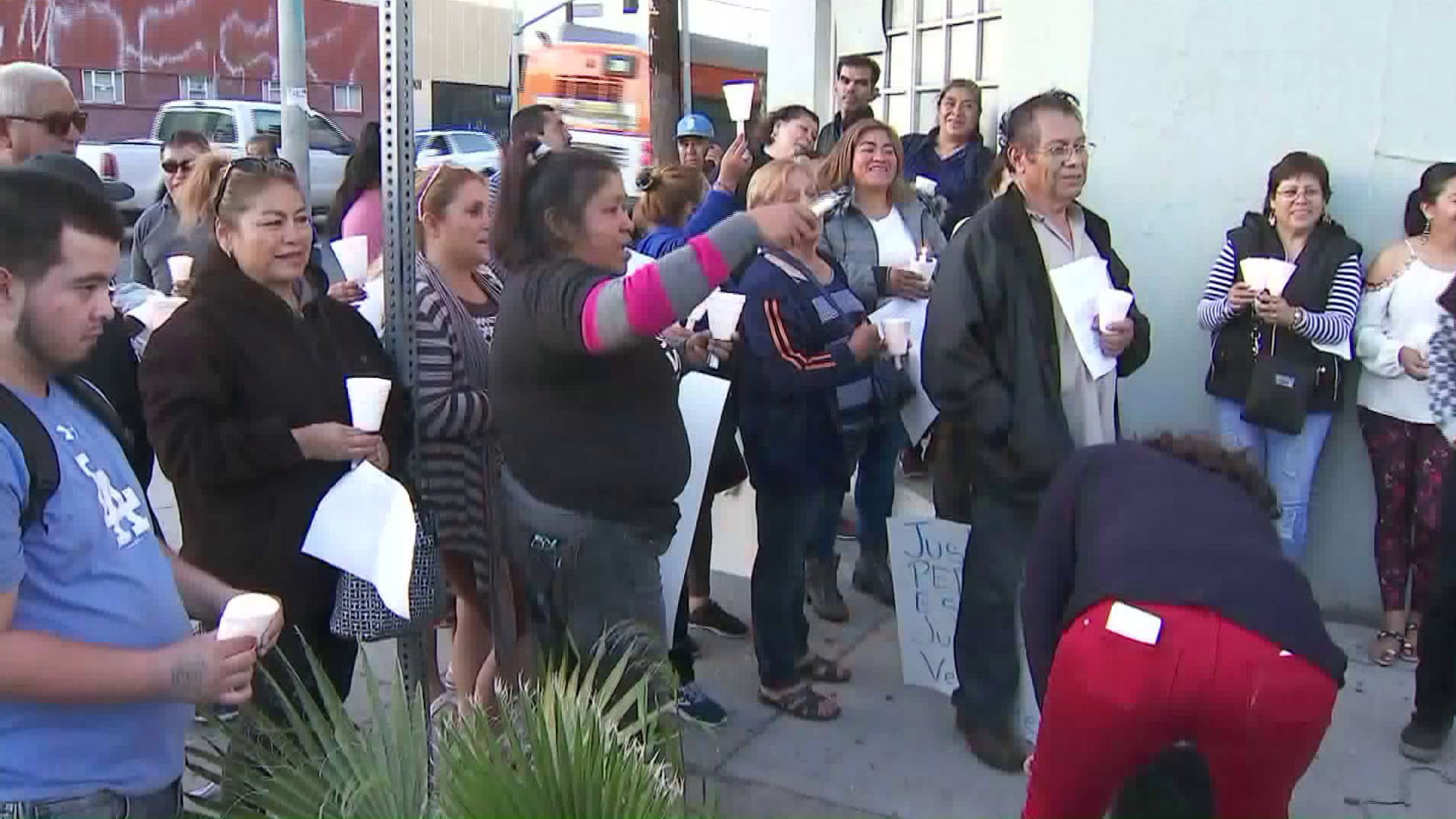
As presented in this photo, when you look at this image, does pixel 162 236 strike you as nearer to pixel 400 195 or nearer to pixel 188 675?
pixel 400 195

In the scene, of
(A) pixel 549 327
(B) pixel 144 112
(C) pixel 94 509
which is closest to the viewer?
(C) pixel 94 509

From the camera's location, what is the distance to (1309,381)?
4531 millimetres

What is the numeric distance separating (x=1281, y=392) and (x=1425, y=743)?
1330 mm

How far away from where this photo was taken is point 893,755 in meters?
3.86

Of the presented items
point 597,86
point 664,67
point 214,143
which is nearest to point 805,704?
point 664,67

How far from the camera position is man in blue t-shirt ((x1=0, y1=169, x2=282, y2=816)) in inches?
66.4

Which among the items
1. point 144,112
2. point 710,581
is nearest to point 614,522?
point 710,581

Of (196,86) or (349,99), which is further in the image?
(349,99)

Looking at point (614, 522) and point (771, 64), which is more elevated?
point (771, 64)

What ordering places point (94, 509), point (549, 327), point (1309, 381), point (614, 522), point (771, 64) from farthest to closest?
point (771, 64) < point (1309, 381) < point (614, 522) < point (549, 327) < point (94, 509)

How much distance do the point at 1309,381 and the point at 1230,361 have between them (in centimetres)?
29

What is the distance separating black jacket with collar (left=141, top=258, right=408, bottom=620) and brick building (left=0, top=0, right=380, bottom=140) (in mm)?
23288

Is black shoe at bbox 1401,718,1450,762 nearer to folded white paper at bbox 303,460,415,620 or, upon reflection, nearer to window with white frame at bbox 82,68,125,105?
folded white paper at bbox 303,460,415,620

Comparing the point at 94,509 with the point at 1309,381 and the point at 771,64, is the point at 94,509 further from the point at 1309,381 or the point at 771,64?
the point at 771,64
